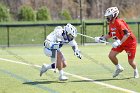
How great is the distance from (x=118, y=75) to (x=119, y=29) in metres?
1.56

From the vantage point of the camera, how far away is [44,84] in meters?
12.5

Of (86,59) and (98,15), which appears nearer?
(86,59)

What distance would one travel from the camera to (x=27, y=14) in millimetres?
65500

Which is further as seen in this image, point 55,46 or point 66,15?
point 66,15

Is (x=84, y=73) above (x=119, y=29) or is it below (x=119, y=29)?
below

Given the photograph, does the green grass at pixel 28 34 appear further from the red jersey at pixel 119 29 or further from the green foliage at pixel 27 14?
the green foliage at pixel 27 14

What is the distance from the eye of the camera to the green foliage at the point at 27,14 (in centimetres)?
6373

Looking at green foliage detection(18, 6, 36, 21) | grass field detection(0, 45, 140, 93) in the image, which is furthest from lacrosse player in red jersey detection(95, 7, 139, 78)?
green foliage detection(18, 6, 36, 21)

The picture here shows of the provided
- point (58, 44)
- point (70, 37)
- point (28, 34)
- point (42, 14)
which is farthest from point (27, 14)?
point (70, 37)

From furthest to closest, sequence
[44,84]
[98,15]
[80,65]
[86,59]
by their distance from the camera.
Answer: [98,15] → [86,59] → [80,65] → [44,84]

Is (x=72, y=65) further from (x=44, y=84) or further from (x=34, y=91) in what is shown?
(x=34, y=91)

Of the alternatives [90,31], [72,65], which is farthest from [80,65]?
[90,31]

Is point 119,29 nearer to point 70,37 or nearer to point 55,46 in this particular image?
point 70,37

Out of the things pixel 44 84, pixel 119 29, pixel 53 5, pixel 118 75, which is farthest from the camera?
pixel 53 5
